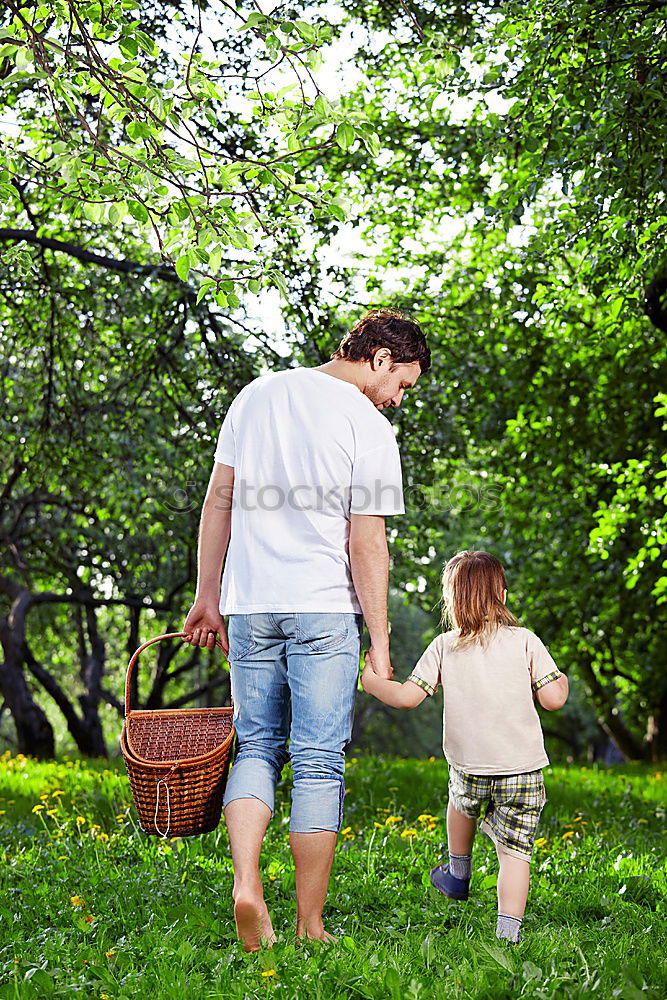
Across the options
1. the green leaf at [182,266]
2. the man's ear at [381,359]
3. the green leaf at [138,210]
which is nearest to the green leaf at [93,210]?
the green leaf at [138,210]

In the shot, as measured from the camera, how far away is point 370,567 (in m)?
3.23

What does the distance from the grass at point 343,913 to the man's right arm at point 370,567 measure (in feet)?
3.34

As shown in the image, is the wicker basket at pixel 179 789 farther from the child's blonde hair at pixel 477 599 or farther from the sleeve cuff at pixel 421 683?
the child's blonde hair at pixel 477 599

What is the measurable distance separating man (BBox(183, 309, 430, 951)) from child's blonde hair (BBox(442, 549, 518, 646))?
1.84 feet

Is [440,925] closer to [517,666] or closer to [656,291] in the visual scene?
[517,666]

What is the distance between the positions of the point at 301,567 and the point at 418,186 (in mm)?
7429

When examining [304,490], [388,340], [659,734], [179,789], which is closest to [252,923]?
[179,789]

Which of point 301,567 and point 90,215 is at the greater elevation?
point 90,215

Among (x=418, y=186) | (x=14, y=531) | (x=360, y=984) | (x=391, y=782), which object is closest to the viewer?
(x=360, y=984)

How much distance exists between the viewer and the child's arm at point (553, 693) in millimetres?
3627

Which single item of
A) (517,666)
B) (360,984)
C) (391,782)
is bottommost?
(391,782)

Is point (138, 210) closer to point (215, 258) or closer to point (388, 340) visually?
point (215, 258)

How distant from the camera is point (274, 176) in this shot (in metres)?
4.43

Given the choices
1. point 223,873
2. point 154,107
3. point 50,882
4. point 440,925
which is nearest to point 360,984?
point 440,925
